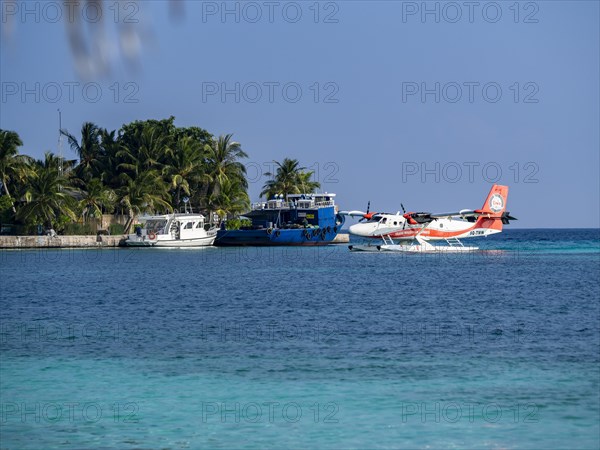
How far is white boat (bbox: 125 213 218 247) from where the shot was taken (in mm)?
77500

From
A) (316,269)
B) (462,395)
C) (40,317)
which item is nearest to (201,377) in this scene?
(462,395)

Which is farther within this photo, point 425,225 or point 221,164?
point 221,164

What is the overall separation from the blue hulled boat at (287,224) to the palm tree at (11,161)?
20.3 meters

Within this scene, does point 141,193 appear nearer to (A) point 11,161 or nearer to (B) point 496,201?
(A) point 11,161

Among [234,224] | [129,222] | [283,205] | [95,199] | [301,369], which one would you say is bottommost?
[301,369]

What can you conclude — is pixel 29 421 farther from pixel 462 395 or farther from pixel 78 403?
pixel 462 395

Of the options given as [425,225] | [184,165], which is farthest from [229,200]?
[425,225]

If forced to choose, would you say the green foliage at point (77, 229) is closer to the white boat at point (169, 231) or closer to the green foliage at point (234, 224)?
the white boat at point (169, 231)

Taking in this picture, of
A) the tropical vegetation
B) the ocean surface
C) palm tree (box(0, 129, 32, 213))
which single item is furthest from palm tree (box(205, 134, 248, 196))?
the ocean surface

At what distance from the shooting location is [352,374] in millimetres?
16344

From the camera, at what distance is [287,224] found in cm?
8625

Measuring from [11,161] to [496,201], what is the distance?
41.9 metres

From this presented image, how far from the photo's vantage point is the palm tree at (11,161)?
72000 millimetres

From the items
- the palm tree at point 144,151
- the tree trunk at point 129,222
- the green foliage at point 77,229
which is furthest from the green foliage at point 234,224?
the green foliage at point 77,229
